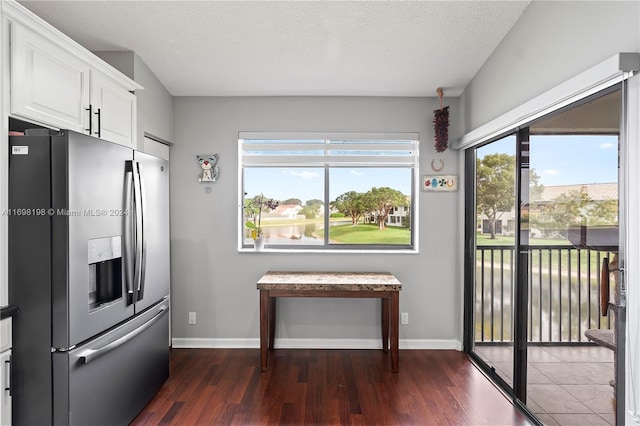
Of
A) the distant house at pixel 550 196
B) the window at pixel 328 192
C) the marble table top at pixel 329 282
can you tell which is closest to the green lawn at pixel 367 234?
the window at pixel 328 192

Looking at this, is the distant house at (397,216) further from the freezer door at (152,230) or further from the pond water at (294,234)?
the freezer door at (152,230)

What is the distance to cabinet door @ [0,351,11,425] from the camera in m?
1.71

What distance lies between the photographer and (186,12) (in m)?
A: 2.32

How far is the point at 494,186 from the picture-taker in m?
3.03

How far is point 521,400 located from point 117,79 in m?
3.61

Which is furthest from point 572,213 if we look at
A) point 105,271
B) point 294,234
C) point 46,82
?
point 46,82

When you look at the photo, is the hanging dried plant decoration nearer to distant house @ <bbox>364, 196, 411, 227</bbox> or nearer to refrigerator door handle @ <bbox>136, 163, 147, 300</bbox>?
distant house @ <bbox>364, 196, 411, 227</bbox>

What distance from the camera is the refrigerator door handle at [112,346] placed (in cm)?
188

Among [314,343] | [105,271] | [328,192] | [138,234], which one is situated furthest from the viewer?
[328,192]

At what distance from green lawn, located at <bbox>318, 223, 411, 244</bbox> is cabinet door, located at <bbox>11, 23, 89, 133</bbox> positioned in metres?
2.41

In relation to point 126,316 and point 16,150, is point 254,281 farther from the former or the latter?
point 16,150

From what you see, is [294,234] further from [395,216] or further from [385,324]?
[385,324]

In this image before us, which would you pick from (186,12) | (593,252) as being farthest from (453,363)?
(186,12)

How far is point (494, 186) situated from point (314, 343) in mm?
2217
